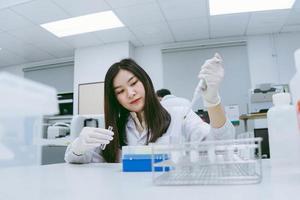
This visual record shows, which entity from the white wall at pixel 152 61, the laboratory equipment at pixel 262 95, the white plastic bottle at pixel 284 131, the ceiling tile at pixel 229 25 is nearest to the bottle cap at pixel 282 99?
the white plastic bottle at pixel 284 131

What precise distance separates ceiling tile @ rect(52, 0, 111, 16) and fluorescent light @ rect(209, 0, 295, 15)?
1.34m

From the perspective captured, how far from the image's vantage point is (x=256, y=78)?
4230 millimetres

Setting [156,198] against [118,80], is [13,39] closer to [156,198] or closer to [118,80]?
[118,80]

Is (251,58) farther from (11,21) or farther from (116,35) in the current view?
(11,21)

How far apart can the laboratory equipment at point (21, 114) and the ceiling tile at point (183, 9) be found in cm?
302

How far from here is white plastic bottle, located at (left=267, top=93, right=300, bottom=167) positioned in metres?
0.52

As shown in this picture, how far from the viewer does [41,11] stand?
3393mm

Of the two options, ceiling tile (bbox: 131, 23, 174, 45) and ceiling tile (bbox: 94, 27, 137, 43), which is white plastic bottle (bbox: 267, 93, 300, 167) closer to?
ceiling tile (bbox: 131, 23, 174, 45)

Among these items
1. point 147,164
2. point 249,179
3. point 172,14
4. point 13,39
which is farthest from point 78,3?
point 249,179

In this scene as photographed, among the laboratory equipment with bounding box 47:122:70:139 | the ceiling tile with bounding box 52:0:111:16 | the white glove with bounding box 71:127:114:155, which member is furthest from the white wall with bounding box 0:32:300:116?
the white glove with bounding box 71:127:114:155

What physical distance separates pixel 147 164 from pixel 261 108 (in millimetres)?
3320

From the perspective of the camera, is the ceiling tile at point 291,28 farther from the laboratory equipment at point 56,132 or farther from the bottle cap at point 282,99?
the bottle cap at point 282,99

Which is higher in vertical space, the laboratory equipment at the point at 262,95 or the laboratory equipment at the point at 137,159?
the laboratory equipment at the point at 262,95

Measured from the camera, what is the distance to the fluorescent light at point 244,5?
332 centimetres
